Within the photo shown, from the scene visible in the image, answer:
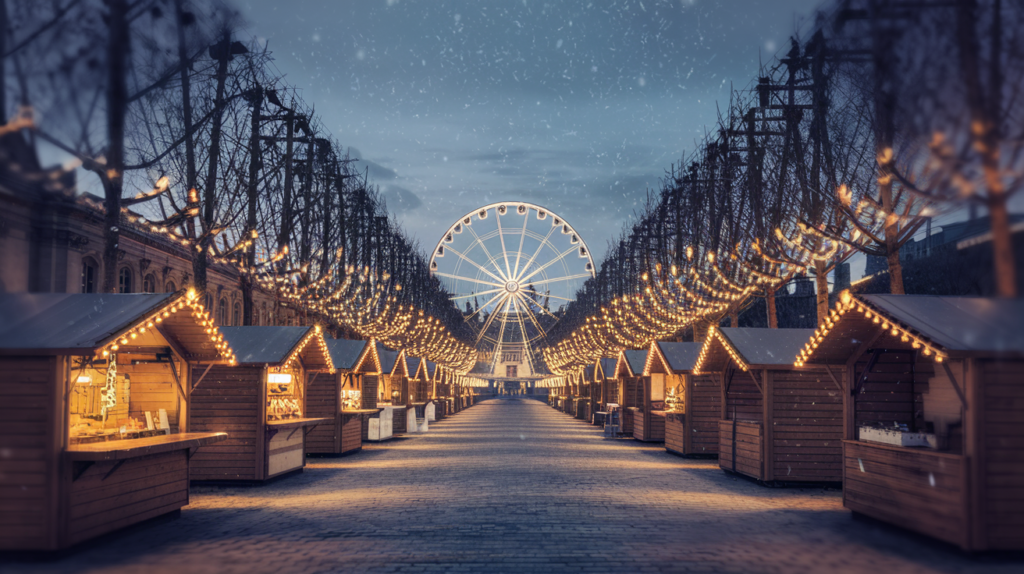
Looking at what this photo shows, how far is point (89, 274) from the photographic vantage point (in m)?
41.2

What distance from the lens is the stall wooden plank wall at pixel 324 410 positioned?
26281 millimetres

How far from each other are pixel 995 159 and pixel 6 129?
727cm

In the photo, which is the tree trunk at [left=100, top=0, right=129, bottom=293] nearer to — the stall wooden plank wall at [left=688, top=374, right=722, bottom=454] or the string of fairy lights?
the string of fairy lights

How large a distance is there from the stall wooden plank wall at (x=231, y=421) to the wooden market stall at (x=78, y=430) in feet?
10.6

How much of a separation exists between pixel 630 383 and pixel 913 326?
2802 cm

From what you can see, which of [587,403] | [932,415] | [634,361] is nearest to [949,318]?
[932,415]

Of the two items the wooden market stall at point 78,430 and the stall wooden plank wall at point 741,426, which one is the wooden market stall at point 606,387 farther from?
the wooden market stall at point 78,430

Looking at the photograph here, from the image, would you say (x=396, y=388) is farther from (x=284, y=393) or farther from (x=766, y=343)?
(x=766, y=343)

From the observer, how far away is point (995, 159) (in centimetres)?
526

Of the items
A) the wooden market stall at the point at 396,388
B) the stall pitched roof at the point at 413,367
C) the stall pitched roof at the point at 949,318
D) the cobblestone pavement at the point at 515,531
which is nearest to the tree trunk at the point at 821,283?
the cobblestone pavement at the point at 515,531

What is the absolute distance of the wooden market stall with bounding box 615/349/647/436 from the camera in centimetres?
3601

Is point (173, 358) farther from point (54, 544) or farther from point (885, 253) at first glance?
point (885, 253)

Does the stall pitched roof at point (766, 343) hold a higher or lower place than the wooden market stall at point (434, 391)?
higher

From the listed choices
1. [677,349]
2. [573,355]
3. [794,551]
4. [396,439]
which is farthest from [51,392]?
[573,355]
